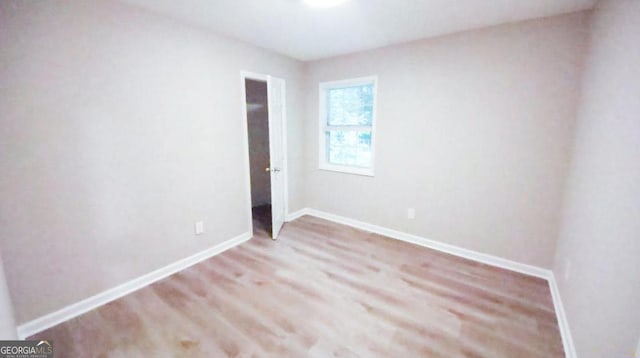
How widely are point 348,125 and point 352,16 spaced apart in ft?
5.08

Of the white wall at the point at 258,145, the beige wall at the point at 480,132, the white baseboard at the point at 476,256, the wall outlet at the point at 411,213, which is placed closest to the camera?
the white baseboard at the point at 476,256

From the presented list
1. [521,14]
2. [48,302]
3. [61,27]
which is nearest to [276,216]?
[48,302]

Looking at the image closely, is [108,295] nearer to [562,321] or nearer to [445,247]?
[445,247]

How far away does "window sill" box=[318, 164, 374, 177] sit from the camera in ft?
11.5

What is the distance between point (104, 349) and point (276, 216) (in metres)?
1.96

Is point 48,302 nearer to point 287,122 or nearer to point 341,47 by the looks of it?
point 287,122

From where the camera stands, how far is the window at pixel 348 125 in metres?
3.46

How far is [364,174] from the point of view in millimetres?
3523

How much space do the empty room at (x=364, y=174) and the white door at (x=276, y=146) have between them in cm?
3

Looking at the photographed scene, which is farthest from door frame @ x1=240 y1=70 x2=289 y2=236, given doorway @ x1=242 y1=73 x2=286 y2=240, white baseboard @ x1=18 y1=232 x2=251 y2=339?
white baseboard @ x1=18 y1=232 x2=251 y2=339

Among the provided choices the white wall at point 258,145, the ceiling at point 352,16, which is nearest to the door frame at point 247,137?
the ceiling at point 352,16

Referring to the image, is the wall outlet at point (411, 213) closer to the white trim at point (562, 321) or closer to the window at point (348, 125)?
the window at point (348, 125)

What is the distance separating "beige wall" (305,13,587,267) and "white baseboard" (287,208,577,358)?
0.23 ft

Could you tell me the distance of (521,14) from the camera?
2166 millimetres
